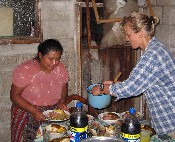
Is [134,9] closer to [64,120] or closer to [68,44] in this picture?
[68,44]

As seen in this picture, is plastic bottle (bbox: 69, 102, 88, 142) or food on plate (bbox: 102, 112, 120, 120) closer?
plastic bottle (bbox: 69, 102, 88, 142)

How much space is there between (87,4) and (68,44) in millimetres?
627

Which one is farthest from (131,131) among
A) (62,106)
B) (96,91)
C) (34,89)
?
(34,89)

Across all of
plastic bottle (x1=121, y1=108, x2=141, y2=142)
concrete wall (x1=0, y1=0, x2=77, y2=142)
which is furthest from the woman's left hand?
plastic bottle (x1=121, y1=108, x2=141, y2=142)

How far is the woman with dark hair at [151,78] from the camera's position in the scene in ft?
7.92

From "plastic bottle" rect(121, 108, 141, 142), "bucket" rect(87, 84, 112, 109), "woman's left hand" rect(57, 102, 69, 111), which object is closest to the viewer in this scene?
"plastic bottle" rect(121, 108, 141, 142)

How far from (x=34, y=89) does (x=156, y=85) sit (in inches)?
61.5

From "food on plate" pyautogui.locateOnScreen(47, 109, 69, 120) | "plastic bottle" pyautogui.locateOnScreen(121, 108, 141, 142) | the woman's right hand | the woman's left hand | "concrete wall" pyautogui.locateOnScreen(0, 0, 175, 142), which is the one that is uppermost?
"concrete wall" pyautogui.locateOnScreen(0, 0, 175, 142)

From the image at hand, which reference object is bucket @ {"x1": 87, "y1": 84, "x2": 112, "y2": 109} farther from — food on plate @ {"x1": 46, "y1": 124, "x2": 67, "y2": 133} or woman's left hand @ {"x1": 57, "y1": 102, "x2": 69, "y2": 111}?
woman's left hand @ {"x1": 57, "y1": 102, "x2": 69, "y2": 111}

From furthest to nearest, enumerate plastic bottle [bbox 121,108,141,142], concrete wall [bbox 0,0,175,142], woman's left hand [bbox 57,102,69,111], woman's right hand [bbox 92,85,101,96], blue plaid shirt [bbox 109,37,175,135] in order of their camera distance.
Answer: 1. concrete wall [bbox 0,0,175,142]
2. woman's left hand [bbox 57,102,69,111]
3. woman's right hand [bbox 92,85,101,96]
4. blue plaid shirt [bbox 109,37,175,135]
5. plastic bottle [bbox 121,108,141,142]

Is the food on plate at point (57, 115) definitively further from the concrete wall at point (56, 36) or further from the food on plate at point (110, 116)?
the concrete wall at point (56, 36)

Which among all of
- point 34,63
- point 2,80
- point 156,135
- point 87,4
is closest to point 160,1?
point 87,4

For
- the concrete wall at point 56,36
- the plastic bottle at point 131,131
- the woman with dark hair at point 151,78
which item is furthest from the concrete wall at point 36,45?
the plastic bottle at point 131,131

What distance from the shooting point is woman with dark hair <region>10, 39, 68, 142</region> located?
3.32 m
